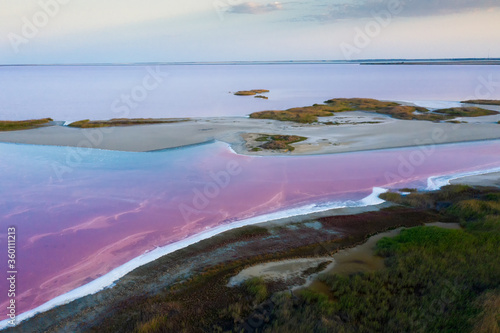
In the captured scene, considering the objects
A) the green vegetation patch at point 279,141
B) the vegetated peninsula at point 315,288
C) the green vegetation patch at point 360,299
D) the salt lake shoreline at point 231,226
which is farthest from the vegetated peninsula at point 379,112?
the green vegetation patch at point 360,299

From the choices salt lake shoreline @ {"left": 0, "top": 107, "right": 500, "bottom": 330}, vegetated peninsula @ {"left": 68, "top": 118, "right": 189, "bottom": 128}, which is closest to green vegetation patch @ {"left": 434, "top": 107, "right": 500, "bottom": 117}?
salt lake shoreline @ {"left": 0, "top": 107, "right": 500, "bottom": 330}

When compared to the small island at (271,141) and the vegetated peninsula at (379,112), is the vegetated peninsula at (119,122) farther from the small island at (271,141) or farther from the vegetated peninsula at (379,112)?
the small island at (271,141)

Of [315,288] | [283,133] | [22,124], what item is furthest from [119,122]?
[315,288]

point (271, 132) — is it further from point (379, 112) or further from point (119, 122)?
point (379, 112)

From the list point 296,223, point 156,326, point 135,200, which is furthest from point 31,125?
point 156,326

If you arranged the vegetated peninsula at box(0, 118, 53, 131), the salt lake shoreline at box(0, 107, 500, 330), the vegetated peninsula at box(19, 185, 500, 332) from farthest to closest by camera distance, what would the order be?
the vegetated peninsula at box(0, 118, 53, 131) < the salt lake shoreline at box(0, 107, 500, 330) < the vegetated peninsula at box(19, 185, 500, 332)

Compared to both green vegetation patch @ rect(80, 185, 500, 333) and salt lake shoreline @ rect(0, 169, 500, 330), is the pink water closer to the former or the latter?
salt lake shoreline @ rect(0, 169, 500, 330)
